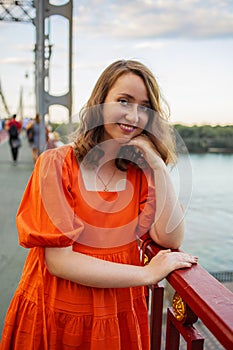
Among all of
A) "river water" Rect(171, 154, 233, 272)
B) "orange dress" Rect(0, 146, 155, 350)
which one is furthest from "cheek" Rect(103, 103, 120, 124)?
"river water" Rect(171, 154, 233, 272)

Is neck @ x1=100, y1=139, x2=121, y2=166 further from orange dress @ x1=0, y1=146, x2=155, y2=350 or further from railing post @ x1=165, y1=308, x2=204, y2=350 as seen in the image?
railing post @ x1=165, y1=308, x2=204, y2=350

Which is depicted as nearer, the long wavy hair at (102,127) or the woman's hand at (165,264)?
the woman's hand at (165,264)

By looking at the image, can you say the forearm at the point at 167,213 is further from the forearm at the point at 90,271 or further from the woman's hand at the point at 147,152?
the forearm at the point at 90,271

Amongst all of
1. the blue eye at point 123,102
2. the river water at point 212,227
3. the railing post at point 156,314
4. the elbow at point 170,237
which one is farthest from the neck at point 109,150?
the river water at point 212,227

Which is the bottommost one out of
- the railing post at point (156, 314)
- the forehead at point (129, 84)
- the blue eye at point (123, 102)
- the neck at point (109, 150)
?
the railing post at point (156, 314)

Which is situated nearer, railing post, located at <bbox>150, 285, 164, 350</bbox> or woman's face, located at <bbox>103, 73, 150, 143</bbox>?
woman's face, located at <bbox>103, 73, 150, 143</bbox>

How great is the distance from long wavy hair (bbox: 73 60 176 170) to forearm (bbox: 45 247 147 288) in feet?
0.81

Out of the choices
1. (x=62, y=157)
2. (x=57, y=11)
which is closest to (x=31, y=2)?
(x=57, y=11)

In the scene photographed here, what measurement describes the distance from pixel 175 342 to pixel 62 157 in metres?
0.52

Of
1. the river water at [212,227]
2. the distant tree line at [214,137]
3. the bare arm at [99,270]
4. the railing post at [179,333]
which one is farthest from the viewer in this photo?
the river water at [212,227]

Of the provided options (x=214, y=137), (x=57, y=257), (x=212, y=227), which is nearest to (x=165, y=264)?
(x=57, y=257)

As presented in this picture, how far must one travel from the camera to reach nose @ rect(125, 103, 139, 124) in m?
1.03

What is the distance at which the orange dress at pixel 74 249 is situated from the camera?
97cm

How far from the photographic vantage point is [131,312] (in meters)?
1.09
